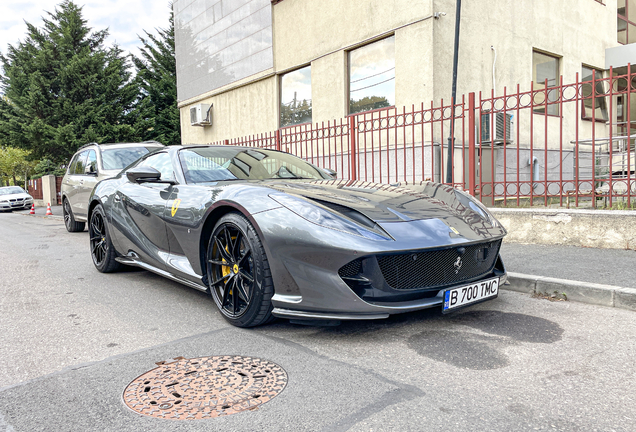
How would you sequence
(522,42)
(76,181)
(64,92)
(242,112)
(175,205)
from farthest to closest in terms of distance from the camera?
(64,92) < (242,112) < (522,42) < (76,181) < (175,205)

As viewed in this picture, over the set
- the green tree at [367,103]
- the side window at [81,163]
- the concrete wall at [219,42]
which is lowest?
the side window at [81,163]

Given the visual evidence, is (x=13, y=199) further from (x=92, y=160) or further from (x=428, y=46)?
(x=428, y=46)

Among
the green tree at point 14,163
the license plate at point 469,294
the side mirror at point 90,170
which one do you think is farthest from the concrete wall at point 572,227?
the green tree at point 14,163

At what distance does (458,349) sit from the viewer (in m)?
2.88

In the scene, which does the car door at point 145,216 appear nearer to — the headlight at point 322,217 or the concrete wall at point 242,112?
the headlight at point 322,217

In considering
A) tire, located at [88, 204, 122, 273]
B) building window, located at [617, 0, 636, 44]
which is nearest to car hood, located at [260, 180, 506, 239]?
tire, located at [88, 204, 122, 273]

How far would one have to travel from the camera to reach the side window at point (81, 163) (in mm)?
9740

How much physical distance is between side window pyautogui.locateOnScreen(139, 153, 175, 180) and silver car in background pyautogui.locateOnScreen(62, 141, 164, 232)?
4.22 meters

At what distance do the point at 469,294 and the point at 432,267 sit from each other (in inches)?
13.7

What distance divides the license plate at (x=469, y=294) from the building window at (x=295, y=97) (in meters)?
9.77

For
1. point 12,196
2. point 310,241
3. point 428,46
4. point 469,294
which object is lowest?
point 469,294

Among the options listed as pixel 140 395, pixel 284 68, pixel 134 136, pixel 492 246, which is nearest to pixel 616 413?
pixel 492 246

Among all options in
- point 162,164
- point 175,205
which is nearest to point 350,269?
point 175,205

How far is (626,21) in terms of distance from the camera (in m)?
15.4
